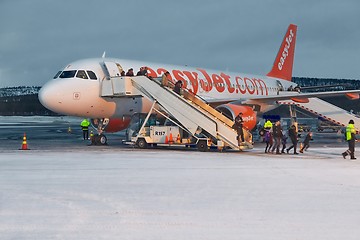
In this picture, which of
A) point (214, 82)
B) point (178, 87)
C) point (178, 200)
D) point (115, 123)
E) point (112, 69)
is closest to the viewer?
point (178, 200)

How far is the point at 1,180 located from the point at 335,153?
12.4 metres

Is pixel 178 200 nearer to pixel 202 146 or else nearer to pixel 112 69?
pixel 202 146

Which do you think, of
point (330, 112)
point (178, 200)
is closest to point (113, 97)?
point (178, 200)

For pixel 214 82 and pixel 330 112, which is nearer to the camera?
pixel 214 82

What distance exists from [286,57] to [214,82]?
13.2 meters

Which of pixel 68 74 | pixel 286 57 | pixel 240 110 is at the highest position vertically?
pixel 286 57

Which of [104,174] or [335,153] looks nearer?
[104,174]

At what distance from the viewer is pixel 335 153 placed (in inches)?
783

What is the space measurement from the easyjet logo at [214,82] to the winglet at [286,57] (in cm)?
458

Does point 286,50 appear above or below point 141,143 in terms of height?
above

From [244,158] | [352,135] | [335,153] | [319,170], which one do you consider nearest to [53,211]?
[319,170]

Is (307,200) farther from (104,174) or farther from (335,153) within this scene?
(335,153)

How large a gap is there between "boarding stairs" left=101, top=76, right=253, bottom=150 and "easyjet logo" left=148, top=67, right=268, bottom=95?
2.74m

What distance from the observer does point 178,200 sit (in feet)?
30.1
